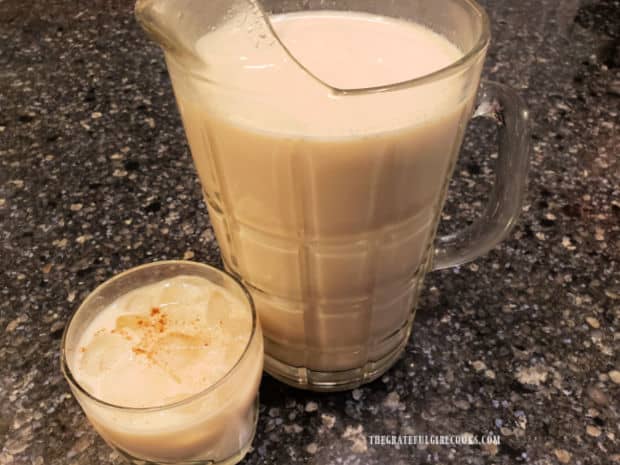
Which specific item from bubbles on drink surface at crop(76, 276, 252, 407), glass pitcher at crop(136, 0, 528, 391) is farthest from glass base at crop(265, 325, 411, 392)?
bubbles on drink surface at crop(76, 276, 252, 407)

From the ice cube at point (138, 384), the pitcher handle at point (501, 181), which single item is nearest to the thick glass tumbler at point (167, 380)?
the ice cube at point (138, 384)

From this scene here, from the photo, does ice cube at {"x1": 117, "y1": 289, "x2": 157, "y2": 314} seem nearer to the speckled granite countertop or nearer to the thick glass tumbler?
the thick glass tumbler

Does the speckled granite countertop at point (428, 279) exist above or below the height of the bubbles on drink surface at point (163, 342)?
below

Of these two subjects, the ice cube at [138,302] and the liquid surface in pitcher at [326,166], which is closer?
the liquid surface in pitcher at [326,166]

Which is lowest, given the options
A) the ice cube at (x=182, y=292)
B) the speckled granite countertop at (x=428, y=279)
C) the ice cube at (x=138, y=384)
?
the speckled granite countertop at (x=428, y=279)

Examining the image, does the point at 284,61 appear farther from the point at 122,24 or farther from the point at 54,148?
the point at 122,24

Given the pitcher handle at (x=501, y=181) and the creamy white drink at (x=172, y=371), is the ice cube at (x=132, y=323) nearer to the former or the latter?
the creamy white drink at (x=172, y=371)
